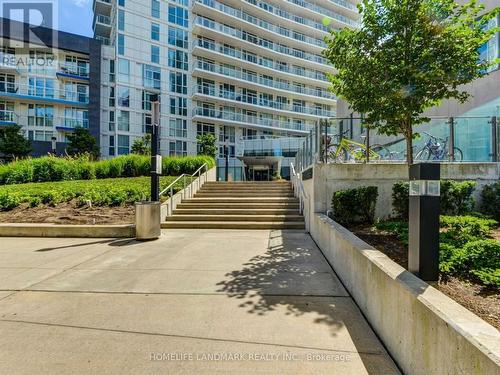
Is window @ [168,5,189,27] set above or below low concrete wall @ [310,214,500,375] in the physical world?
above

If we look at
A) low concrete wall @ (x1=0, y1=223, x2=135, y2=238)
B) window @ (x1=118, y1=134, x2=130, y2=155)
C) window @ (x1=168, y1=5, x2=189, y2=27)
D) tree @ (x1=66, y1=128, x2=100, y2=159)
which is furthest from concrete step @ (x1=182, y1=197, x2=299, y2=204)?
window @ (x1=168, y1=5, x2=189, y2=27)

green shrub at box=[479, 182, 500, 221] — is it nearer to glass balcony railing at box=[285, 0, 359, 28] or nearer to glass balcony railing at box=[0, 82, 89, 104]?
glass balcony railing at box=[0, 82, 89, 104]

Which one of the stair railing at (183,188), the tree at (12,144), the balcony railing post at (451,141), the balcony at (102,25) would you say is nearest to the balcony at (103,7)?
the balcony at (102,25)

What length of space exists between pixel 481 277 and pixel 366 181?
517cm

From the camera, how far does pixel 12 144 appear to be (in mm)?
28453

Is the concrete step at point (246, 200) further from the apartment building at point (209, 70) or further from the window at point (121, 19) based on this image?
the window at point (121, 19)

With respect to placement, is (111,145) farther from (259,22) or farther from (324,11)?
(324,11)

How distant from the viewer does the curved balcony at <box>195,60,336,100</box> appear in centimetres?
4110

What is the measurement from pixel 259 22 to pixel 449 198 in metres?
45.5

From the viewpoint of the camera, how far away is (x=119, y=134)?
36188 millimetres

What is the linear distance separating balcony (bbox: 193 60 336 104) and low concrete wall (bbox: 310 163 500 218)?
1255 inches

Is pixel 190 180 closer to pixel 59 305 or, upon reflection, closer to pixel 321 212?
pixel 321 212

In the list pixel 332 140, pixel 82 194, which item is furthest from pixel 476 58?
pixel 82 194

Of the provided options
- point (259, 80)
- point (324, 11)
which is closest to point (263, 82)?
point (259, 80)
